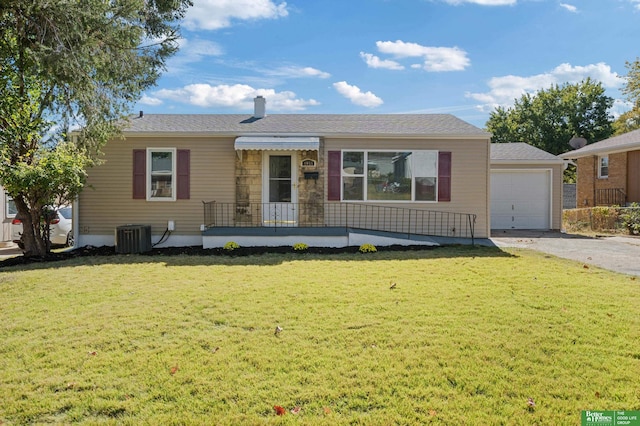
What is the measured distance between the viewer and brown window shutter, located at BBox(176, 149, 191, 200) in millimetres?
11148

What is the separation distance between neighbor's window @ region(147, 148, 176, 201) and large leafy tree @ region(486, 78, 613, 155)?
34186mm

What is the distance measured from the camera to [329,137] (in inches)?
441

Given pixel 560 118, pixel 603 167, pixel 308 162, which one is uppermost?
pixel 560 118

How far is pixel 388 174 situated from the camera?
11.4 meters

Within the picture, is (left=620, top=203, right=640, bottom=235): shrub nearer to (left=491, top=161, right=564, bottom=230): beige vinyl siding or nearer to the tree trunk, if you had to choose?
(left=491, top=161, right=564, bottom=230): beige vinyl siding

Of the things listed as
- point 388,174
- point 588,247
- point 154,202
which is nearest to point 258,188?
point 154,202

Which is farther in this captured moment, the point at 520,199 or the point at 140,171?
the point at 520,199

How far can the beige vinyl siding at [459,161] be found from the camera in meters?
11.2

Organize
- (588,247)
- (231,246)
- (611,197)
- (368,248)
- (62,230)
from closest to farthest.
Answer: (368,248), (231,246), (588,247), (62,230), (611,197)

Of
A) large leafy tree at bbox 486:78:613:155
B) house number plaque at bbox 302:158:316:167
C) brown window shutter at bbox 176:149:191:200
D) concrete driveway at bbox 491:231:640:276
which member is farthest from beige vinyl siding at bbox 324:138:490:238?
large leafy tree at bbox 486:78:613:155

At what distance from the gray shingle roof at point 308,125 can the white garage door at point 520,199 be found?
12.8ft

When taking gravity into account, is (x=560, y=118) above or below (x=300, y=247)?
above

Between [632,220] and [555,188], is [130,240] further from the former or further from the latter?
[632,220]

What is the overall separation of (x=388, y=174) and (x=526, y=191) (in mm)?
7056
